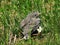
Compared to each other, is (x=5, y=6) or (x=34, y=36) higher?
(x=5, y=6)

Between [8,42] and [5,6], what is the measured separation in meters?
1.80

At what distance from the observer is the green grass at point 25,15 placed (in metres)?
4.87

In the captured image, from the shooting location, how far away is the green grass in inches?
192

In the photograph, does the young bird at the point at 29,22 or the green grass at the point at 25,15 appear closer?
the green grass at the point at 25,15

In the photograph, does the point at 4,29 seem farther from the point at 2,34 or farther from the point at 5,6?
the point at 5,6

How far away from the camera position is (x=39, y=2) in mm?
6047

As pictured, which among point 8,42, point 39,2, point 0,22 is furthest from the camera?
point 39,2

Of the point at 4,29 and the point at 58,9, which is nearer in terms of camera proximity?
the point at 4,29

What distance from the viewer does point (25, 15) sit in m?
5.71

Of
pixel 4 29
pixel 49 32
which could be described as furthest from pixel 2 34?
pixel 49 32

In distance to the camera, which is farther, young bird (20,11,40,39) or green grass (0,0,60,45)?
young bird (20,11,40,39)

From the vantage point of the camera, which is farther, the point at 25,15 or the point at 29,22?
the point at 25,15

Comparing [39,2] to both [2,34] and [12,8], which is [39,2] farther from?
[2,34]

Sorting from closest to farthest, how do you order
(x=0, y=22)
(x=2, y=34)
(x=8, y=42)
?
(x=8, y=42), (x=2, y=34), (x=0, y=22)
